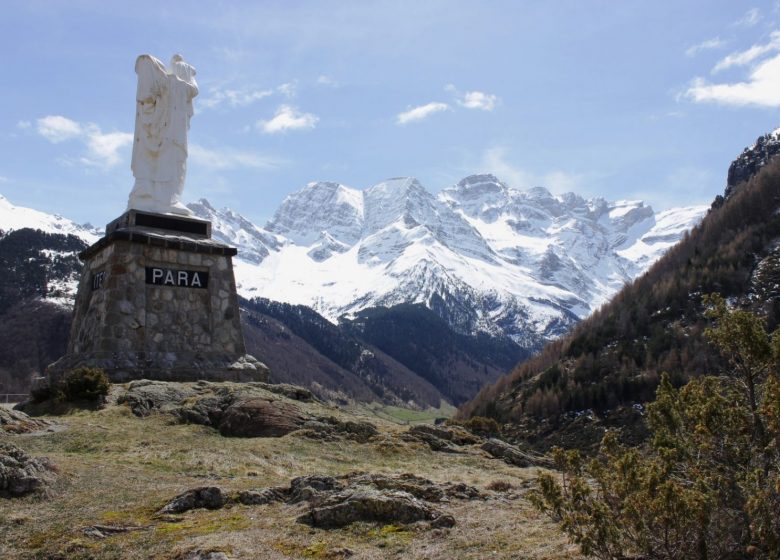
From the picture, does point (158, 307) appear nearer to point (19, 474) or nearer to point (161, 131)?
point (161, 131)

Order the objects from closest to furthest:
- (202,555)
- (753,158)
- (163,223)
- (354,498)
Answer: (202,555), (354,498), (163,223), (753,158)

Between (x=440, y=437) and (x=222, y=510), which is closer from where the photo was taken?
(x=222, y=510)

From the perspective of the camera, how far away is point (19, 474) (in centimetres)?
1375

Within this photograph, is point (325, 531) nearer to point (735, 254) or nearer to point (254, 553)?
point (254, 553)

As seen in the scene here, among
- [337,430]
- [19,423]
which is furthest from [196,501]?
[337,430]

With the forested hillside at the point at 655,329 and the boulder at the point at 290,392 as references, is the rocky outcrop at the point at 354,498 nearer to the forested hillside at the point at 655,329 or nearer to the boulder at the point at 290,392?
the boulder at the point at 290,392

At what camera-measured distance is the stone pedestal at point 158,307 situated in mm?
27453

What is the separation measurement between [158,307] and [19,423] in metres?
9.65

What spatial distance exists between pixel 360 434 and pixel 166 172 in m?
15.6

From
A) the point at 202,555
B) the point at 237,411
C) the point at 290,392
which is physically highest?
the point at 290,392

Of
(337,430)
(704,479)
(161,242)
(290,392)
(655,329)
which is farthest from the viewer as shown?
(655,329)

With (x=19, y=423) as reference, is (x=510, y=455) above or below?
below

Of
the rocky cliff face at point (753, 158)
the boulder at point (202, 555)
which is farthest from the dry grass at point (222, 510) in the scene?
the rocky cliff face at point (753, 158)

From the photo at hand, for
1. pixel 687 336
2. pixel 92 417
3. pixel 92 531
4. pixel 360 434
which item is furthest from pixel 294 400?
pixel 687 336
